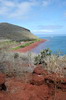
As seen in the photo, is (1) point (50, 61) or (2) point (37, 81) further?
(1) point (50, 61)

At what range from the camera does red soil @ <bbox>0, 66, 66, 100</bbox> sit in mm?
6273

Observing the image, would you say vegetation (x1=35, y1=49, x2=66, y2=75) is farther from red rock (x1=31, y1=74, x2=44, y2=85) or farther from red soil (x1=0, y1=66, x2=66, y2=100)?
red rock (x1=31, y1=74, x2=44, y2=85)

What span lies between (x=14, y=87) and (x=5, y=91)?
0.45m

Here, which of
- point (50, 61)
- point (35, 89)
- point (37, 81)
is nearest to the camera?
point (35, 89)

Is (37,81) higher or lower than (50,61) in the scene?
lower

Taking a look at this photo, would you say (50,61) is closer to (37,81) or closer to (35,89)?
(37,81)

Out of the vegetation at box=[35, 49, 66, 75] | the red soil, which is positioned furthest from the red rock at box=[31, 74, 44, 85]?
the vegetation at box=[35, 49, 66, 75]

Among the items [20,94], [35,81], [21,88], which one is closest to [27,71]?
[35,81]

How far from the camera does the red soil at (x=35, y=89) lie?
627cm

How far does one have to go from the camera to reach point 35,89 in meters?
7.01

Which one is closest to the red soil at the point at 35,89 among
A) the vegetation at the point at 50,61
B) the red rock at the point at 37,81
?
the red rock at the point at 37,81

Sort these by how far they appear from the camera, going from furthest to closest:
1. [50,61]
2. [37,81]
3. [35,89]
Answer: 1. [50,61]
2. [37,81]
3. [35,89]

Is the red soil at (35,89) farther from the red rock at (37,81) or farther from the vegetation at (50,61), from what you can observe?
the vegetation at (50,61)

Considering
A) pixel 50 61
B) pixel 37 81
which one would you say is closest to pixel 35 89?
pixel 37 81
